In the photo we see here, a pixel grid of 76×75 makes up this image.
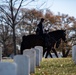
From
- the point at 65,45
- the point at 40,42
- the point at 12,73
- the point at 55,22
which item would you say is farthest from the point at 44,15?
the point at 12,73

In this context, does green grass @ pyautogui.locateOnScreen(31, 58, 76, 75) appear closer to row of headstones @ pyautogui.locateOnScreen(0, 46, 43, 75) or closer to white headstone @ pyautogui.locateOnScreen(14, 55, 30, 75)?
row of headstones @ pyautogui.locateOnScreen(0, 46, 43, 75)

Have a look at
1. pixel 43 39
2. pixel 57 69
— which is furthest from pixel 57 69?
pixel 43 39

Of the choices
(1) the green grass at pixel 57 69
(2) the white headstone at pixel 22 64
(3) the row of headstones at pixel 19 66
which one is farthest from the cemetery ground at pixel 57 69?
(2) the white headstone at pixel 22 64

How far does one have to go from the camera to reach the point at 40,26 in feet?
93.1

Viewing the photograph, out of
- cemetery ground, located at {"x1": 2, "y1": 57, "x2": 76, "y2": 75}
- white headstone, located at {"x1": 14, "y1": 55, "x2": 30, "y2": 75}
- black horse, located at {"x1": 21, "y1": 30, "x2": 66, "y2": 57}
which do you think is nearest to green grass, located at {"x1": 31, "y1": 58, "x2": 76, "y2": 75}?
cemetery ground, located at {"x1": 2, "y1": 57, "x2": 76, "y2": 75}

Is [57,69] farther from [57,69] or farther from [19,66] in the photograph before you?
[19,66]

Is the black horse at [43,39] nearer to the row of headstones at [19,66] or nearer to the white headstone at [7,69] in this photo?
the row of headstones at [19,66]

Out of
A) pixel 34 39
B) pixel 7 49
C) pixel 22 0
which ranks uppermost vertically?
pixel 22 0

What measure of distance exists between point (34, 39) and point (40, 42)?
61cm

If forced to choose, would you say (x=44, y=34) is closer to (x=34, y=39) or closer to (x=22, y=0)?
(x=34, y=39)

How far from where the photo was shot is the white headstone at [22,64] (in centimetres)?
914

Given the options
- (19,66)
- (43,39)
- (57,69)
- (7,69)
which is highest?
(7,69)

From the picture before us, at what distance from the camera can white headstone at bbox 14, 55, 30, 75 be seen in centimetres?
914

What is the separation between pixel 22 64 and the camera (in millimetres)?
9234
